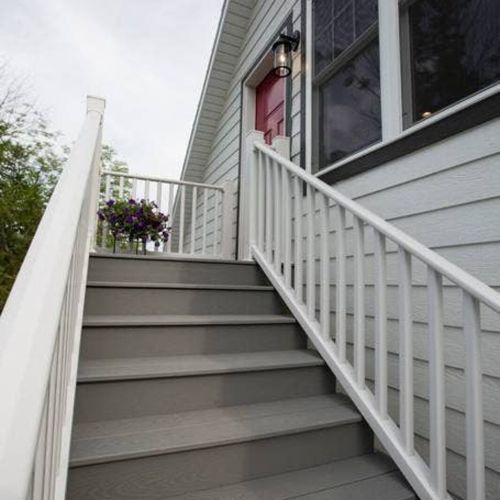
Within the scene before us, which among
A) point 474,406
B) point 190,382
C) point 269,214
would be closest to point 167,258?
point 269,214

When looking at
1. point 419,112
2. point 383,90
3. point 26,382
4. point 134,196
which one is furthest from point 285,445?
point 134,196

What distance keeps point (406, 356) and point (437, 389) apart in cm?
16

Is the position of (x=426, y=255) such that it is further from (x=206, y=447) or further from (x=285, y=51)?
(x=285, y=51)

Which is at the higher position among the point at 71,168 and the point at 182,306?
the point at 71,168

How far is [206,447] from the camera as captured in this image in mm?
1377

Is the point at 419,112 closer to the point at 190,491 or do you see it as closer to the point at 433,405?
the point at 433,405

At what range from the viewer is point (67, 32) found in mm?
8266

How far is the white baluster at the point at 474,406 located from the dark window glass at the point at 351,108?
139 cm

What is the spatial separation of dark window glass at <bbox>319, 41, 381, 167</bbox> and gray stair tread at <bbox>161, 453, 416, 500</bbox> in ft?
5.73

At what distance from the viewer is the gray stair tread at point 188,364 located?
1569mm

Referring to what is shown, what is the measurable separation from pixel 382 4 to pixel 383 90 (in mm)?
543

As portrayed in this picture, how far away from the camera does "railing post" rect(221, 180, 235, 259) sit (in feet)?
13.2

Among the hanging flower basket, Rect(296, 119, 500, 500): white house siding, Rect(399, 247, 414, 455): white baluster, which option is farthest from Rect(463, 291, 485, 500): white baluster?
the hanging flower basket

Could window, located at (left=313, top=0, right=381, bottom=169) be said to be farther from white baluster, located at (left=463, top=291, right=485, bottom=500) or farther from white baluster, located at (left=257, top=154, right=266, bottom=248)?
white baluster, located at (left=463, top=291, right=485, bottom=500)
